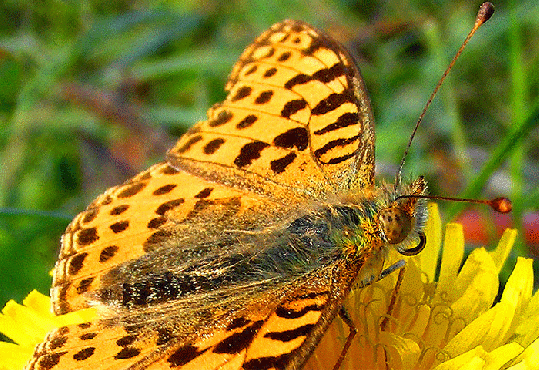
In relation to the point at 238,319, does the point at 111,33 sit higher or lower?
higher

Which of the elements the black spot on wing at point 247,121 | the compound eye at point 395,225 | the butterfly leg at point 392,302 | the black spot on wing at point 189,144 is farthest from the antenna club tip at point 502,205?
the black spot on wing at point 189,144

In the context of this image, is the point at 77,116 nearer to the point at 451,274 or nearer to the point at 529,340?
the point at 451,274

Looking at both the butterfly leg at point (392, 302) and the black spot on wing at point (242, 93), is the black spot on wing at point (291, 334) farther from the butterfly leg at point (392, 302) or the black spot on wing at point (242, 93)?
the black spot on wing at point (242, 93)

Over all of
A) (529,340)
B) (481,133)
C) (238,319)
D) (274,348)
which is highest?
(481,133)

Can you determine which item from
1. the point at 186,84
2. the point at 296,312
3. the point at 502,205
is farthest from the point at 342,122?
the point at 186,84

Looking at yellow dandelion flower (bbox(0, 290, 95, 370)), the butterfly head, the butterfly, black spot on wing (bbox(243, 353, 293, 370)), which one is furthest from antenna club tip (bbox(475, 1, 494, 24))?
yellow dandelion flower (bbox(0, 290, 95, 370))

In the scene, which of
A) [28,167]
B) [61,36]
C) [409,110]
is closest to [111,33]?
[61,36]

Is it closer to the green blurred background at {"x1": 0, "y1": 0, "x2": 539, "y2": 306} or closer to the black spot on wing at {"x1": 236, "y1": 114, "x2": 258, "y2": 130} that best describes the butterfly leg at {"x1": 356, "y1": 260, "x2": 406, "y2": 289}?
the black spot on wing at {"x1": 236, "y1": 114, "x2": 258, "y2": 130}
